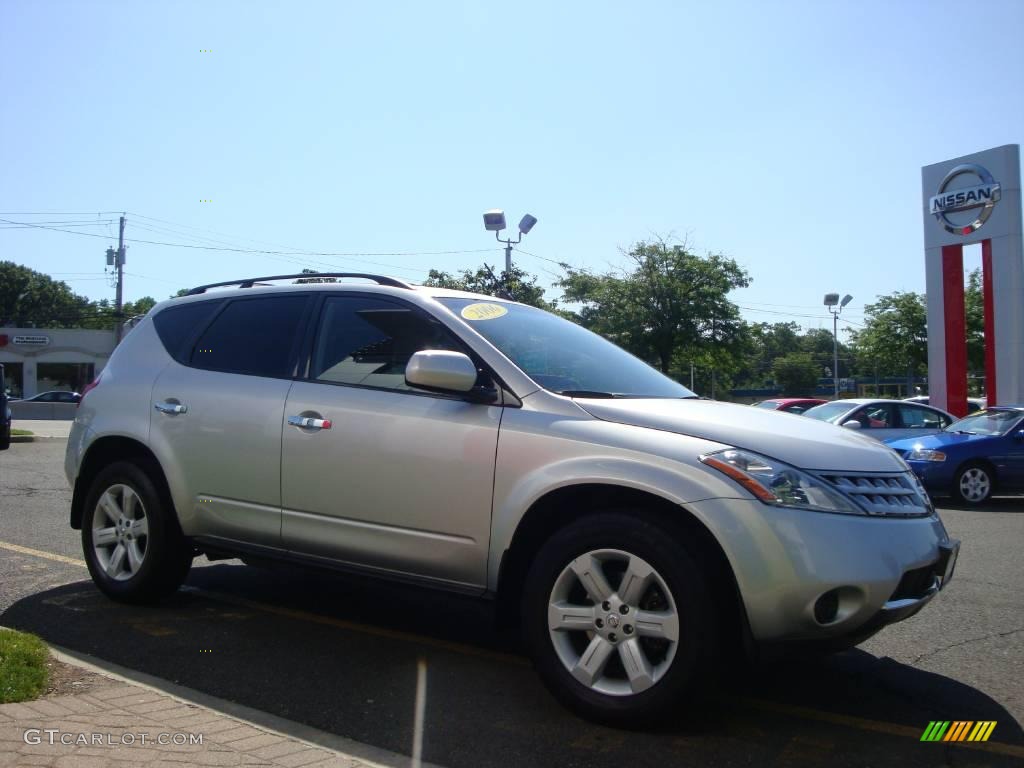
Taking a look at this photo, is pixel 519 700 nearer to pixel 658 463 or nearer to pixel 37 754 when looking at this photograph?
pixel 658 463

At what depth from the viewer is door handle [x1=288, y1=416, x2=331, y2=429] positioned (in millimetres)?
4547

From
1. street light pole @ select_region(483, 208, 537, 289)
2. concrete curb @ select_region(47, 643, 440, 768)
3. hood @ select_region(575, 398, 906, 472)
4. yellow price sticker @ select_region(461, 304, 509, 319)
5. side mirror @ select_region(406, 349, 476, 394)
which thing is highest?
street light pole @ select_region(483, 208, 537, 289)

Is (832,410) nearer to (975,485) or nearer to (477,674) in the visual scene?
(975,485)

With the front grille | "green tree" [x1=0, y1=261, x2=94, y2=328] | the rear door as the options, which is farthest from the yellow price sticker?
"green tree" [x1=0, y1=261, x2=94, y2=328]

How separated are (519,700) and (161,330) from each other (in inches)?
130

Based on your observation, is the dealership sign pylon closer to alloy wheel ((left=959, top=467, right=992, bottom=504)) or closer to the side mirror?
alloy wheel ((left=959, top=467, right=992, bottom=504))

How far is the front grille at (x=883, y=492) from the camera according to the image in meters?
3.54

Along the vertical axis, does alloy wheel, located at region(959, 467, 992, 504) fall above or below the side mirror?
below

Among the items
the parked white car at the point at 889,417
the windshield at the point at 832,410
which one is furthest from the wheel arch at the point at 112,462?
the windshield at the point at 832,410

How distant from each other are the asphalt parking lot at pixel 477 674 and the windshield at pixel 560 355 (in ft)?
3.68

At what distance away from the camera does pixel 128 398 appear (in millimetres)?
5531

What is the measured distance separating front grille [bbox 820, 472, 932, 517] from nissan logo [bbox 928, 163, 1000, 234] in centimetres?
2149

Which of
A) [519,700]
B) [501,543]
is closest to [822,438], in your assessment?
[501,543]

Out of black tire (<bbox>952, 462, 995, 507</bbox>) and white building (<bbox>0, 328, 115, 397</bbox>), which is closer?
black tire (<bbox>952, 462, 995, 507</bbox>)
